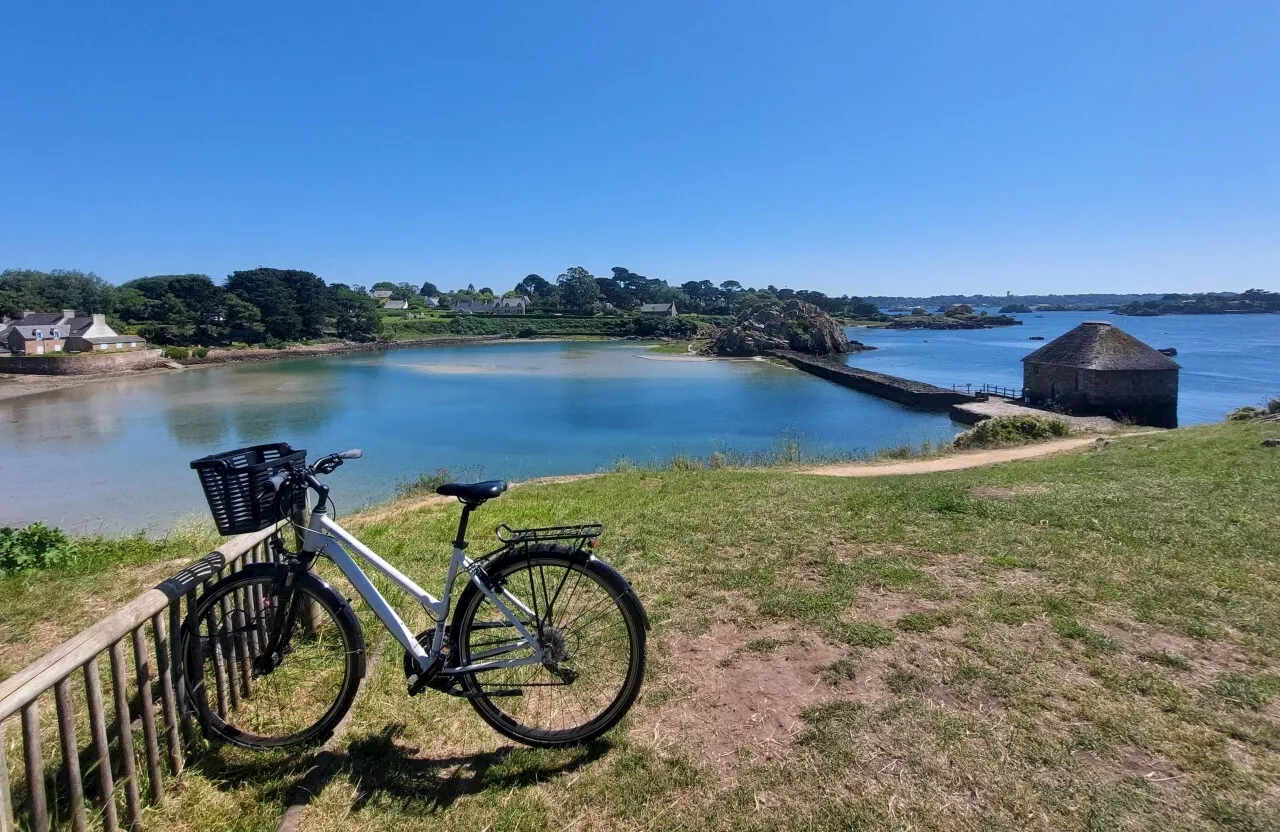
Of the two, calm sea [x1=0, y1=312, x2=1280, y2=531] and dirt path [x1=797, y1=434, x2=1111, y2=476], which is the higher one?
dirt path [x1=797, y1=434, x2=1111, y2=476]

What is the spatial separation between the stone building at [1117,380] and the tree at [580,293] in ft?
371

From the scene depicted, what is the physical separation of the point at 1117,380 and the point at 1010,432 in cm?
Answer: 1492

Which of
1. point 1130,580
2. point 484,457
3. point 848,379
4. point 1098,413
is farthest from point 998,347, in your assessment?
point 1130,580

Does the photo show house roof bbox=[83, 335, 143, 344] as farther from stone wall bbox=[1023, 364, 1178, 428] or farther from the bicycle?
stone wall bbox=[1023, 364, 1178, 428]

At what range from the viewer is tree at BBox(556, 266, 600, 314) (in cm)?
14225

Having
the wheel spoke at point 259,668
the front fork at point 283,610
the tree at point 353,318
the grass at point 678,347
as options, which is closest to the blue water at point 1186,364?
the grass at point 678,347

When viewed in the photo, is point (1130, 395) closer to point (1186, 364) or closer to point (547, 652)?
point (547, 652)

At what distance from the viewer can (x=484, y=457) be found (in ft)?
76.8

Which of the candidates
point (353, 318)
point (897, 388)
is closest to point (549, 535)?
point (897, 388)

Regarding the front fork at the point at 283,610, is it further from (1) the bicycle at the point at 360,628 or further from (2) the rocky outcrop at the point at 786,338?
(2) the rocky outcrop at the point at 786,338

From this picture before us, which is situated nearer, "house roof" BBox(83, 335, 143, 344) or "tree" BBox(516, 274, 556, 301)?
"house roof" BBox(83, 335, 143, 344)

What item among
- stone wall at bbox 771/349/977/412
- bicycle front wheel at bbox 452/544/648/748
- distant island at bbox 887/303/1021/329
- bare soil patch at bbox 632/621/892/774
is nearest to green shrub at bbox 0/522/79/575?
bicycle front wheel at bbox 452/544/648/748

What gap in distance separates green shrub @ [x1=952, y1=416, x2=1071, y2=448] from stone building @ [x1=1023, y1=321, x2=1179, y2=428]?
11.9m

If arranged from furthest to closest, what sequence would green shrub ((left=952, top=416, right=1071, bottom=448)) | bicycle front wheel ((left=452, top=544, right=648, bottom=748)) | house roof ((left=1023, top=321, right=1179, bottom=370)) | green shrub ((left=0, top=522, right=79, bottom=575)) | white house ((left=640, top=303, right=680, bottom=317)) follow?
Result: white house ((left=640, top=303, right=680, bottom=317)), house roof ((left=1023, top=321, right=1179, bottom=370)), green shrub ((left=952, top=416, right=1071, bottom=448)), green shrub ((left=0, top=522, right=79, bottom=575)), bicycle front wheel ((left=452, top=544, right=648, bottom=748))
